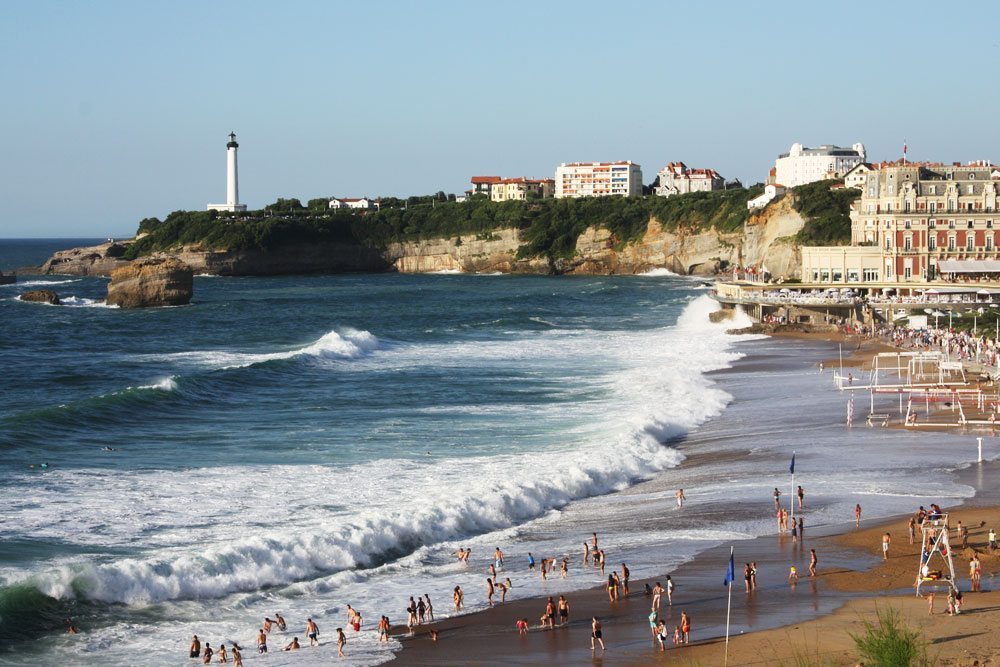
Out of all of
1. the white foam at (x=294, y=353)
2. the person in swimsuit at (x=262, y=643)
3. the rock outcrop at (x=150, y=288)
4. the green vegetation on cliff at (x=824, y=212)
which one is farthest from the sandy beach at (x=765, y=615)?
the green vegetation on cliff at (x=824, y=212)

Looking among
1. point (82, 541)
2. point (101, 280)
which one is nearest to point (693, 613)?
point (82, 541)

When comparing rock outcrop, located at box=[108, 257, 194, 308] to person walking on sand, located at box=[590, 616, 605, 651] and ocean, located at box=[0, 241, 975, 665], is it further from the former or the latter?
person walking on sand, located at box=[590, 616, 605, 651]

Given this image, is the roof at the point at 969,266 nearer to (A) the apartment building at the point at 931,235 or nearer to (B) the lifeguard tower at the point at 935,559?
(A) the apartment building at the point at 931,235

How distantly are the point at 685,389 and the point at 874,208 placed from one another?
1695 inches

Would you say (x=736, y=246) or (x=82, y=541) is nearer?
(x=82, y=541)

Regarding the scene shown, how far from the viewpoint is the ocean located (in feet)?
77.3

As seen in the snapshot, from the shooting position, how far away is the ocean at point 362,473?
927 inches

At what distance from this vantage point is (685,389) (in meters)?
48.8

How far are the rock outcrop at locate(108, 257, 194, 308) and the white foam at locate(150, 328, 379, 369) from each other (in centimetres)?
2934

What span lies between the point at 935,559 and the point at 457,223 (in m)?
138

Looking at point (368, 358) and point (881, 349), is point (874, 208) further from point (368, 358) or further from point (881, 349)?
point (368, 358)

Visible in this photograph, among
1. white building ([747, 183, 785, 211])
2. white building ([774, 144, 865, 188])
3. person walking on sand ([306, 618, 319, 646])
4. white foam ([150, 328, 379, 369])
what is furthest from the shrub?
white building ([774, 144, 865, 188])

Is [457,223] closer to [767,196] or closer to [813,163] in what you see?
[767,196]

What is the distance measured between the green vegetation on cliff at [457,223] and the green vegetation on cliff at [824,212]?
86.6 feet
